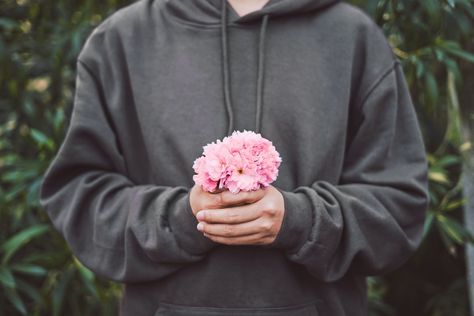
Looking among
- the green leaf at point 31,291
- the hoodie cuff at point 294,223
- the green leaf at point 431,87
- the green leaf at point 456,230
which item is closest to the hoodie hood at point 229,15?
the hoodie cuff at point 294,223

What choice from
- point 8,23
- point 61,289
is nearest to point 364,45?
point 61,289

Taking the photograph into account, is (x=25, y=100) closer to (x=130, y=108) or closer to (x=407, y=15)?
(x=130, y=108)

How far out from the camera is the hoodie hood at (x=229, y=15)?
4.76ft

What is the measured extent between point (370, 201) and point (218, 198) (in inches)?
14.1

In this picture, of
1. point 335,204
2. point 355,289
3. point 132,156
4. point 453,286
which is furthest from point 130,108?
point 453,286

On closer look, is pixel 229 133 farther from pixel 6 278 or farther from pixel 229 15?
pixel 6 278

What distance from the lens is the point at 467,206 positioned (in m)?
2.19

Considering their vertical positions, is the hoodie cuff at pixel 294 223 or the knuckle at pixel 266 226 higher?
the knuckle at pixel 266 226

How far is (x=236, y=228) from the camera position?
1250mm

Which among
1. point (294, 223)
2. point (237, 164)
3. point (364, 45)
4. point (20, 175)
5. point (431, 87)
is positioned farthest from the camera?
point (20, 175)

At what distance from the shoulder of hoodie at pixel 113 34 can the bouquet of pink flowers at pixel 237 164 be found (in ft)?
1.49

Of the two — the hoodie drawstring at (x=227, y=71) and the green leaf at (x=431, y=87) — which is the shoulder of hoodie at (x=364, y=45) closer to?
the hoodie drawstring at (x=227, y=71)

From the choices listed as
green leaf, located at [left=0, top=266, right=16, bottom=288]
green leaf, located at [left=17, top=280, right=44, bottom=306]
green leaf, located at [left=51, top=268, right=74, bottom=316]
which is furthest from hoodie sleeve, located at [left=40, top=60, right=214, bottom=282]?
green leaf, located at [left=17, top=280, right=44, bottom=306]

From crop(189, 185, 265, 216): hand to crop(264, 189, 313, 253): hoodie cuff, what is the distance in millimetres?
75
